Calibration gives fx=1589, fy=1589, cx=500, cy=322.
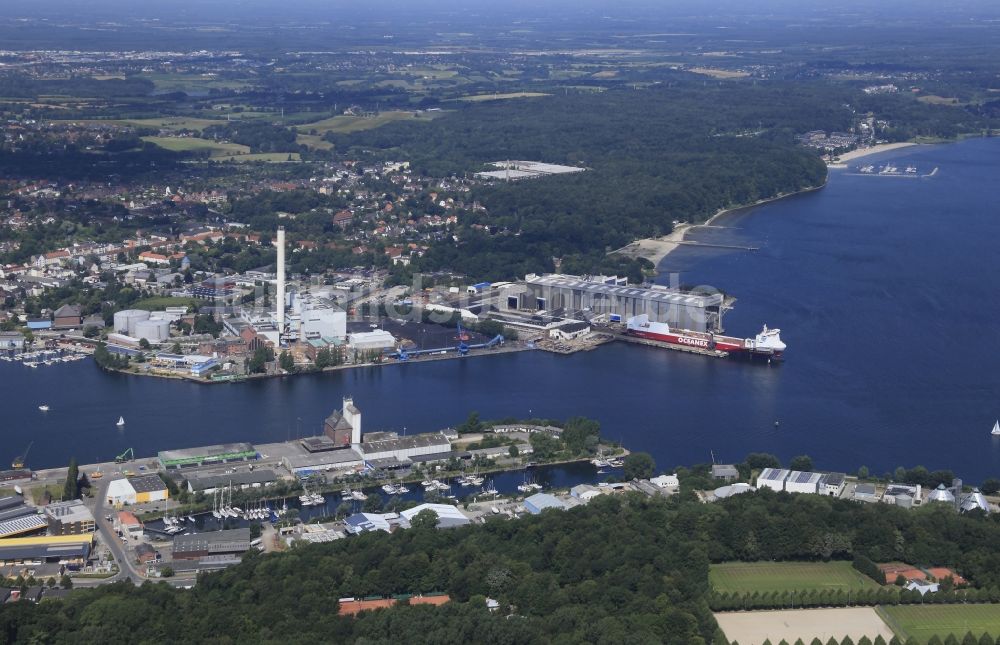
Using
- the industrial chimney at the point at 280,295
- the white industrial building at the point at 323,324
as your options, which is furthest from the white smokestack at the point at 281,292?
the white industrial building at the point at 323,324

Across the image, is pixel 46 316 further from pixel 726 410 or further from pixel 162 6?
pixel 162 6

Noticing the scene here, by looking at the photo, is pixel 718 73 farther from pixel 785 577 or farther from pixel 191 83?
pixel 785 577

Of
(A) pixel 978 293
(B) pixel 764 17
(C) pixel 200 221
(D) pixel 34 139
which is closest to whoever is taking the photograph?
(A) pixel 978 293

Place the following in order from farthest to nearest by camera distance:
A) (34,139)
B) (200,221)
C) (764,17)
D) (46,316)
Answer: (764,17)
(34,139)
(200,221)
(46,316)

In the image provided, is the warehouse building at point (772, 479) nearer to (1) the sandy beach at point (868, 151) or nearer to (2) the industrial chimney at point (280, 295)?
(2) the industrial chimney at point (280, 295)

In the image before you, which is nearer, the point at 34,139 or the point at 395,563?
the point at 395,563

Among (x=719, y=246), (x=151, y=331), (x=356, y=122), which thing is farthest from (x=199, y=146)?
(x=151, y=331)

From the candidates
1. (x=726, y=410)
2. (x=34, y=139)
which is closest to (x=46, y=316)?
(x=726, y=410)

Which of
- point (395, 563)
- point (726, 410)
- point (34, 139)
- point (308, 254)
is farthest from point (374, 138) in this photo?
point (395, 563)
